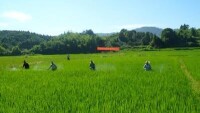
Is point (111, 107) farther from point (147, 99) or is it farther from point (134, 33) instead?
point (134, 33)

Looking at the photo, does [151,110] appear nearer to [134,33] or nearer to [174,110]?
[174,110]

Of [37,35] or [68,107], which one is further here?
[37,35]

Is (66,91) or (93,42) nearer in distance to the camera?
(66,91)

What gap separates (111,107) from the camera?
28.2ft

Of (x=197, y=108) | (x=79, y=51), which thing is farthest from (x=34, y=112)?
(x=79, y=51)

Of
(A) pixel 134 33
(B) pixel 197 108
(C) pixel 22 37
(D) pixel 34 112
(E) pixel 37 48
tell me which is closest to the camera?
(D) pixel 34 112

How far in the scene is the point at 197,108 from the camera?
8.63 metres

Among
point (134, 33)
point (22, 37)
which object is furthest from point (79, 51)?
point (22, 37)

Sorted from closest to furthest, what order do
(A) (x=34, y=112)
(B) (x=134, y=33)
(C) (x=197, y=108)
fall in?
(A) (x=34, y=112)
(C) (x=197, y=108)
(B) (x=134, y=33)

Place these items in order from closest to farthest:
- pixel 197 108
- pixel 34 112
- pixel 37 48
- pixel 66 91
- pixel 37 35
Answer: pixel 34 112
pixel 197 108
pixel 66 91
pixel 37 48
pixel 37 35

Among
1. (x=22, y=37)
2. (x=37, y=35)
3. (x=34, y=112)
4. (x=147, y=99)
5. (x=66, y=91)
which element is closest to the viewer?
(x=34, y=112)

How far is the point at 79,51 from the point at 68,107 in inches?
3645

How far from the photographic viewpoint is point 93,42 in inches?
4119

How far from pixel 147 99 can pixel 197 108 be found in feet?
5.57
